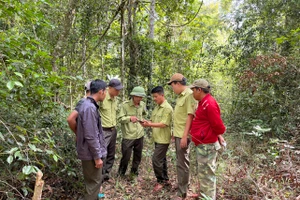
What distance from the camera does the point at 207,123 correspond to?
3234 millimetres

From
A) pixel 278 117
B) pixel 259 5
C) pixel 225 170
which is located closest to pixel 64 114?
pixel 225 170

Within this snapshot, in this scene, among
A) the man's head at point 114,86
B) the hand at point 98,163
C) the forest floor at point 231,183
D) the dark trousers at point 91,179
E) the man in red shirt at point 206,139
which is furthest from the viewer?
the man's head at point 114,86

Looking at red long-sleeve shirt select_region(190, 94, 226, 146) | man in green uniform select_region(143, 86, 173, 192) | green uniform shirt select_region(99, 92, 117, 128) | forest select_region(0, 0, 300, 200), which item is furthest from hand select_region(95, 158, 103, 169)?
red long-sleeve shirt select_region(190, 94, 226, 146)

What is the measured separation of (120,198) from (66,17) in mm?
3749

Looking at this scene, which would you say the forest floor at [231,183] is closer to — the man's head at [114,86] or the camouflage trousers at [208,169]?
the camouflage trousers at [208,169]

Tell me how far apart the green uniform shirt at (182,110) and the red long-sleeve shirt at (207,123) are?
281 millimetres

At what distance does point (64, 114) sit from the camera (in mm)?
4125

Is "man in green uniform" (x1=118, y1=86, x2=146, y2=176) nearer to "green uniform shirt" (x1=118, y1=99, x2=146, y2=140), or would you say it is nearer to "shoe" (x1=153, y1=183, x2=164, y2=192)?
"green uniform shirt" (x1=118, y1=99, x2=146, y2=140)

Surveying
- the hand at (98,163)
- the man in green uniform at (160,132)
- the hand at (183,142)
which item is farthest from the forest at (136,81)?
the hand at (183,142)

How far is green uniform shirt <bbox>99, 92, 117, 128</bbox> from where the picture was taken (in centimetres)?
406

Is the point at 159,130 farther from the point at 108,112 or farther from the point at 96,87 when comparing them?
the point at 96,87

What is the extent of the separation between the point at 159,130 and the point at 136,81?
2.98 metres

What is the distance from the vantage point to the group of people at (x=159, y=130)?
296 centimetres

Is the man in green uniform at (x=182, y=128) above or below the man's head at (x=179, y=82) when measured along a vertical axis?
below
